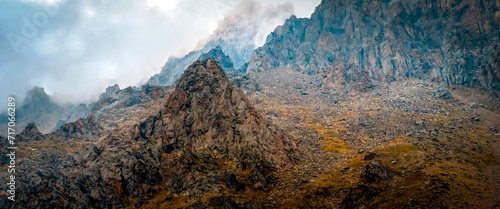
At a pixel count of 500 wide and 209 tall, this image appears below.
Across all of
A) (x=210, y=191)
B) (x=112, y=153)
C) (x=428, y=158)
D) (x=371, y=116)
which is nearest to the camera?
(x=210, y=191)

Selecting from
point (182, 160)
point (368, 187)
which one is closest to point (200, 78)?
point (182, 160)

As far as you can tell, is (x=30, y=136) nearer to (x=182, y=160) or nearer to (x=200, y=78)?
(x=200, y=78)

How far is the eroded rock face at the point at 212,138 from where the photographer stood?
3858 inches

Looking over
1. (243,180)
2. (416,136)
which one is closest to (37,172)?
(243,180)

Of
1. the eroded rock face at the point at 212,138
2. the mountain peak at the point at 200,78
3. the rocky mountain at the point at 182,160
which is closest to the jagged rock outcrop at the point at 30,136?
the rocky mountain at the point at 182,160

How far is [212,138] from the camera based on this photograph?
395 feet

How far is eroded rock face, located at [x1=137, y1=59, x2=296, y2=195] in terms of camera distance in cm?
9800

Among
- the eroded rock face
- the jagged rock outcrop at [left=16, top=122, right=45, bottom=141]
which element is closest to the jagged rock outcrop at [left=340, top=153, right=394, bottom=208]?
the eroded rock face

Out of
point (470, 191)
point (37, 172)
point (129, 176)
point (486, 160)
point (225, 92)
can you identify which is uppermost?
point (225, 92)

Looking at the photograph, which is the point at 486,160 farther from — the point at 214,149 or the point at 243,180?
the point at 214,149

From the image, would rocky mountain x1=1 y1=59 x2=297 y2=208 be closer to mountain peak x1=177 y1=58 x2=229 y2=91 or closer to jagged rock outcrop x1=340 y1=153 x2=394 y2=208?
mountain peak x1=177 y1=58 x2=229 y2=91

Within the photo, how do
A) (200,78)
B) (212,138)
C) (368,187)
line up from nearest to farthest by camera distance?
(368,187)
(212,138)
(200,78)

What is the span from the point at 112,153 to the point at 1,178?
58.8 metres

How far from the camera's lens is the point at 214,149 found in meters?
116
